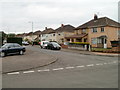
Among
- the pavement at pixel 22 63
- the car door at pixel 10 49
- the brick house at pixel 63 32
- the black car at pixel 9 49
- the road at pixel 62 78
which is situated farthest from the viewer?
the brick house at pixel 63 32

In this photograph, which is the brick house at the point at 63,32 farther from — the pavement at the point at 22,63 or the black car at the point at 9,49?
the pavement at the point at 22,63

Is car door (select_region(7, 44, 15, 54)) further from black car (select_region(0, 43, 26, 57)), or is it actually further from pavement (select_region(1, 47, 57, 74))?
pavement (select_region(1, 47, 57, 74))

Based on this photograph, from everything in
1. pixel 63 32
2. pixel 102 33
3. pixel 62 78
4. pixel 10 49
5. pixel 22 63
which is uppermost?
pixel 63 32

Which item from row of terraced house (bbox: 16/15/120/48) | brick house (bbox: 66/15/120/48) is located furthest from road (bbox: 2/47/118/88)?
brick house (bbox: 66/15/120/48)

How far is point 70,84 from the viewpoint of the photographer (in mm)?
6992

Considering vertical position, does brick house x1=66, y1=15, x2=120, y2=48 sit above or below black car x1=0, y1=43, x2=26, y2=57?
above

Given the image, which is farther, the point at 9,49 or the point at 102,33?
the point at 102,33

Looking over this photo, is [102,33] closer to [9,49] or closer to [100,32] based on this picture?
[100,32]

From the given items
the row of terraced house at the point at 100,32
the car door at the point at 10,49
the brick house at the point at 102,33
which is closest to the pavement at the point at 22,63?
the car door at the point at 10,49

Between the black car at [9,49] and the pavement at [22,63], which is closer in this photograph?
the pavement at [22,63]

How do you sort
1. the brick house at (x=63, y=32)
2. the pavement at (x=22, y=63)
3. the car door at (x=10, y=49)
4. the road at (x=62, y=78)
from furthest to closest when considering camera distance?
the brick house at (x=63, y=32) < the car door at (x=10, y=49) < the pavement at (x=22, y=63) < the road at (x=62, y=78)

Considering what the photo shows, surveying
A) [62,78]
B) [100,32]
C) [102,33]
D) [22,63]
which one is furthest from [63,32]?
[62,78]

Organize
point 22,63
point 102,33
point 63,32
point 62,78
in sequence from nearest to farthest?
1. point 62,78
2. point 22,63
3. point 102,33
4. point 63,32

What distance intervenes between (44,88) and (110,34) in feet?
110
